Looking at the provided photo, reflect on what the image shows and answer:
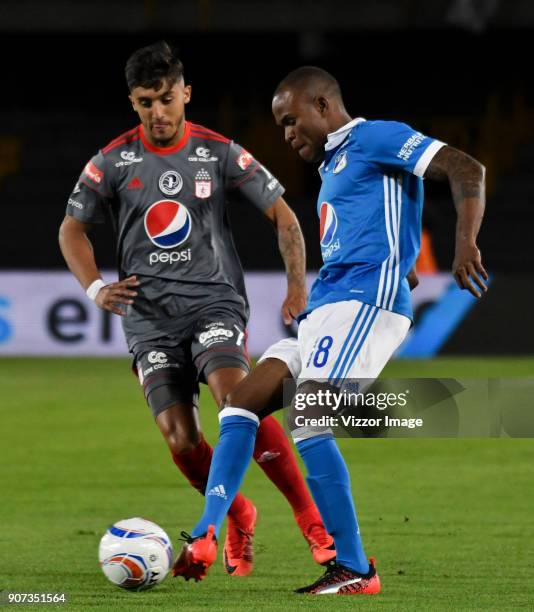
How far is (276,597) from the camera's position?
14.7 feet

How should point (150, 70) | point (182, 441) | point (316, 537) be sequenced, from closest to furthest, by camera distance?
point (316, 537) → point (182, 441) → point (150, 70)

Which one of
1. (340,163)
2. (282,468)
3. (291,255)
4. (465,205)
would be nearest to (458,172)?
(465,205)

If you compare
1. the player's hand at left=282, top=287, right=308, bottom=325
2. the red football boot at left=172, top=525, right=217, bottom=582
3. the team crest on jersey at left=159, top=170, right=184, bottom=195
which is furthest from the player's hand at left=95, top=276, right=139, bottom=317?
the red football boot at left=172, top=525, right=217, bottom=582

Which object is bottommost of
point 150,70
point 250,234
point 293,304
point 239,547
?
point 239,547

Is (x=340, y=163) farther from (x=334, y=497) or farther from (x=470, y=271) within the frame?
(x=334, y=497)

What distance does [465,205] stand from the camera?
4234 millimetres

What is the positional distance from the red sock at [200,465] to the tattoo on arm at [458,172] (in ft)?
5.34

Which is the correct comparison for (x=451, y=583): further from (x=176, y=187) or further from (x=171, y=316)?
(x=176, y=187)

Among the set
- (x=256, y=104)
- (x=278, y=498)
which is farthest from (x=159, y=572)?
(x=256, y=104)

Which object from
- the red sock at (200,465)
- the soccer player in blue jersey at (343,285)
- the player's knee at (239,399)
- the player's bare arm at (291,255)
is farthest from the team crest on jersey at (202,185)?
the player's knee at (239,399)

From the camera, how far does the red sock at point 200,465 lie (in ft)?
17.6

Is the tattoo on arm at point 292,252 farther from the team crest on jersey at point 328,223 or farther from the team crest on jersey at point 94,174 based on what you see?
the team crest on jersey at point 94,174

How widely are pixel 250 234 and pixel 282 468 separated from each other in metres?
12.3

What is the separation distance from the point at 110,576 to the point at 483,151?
1827 centimetres
